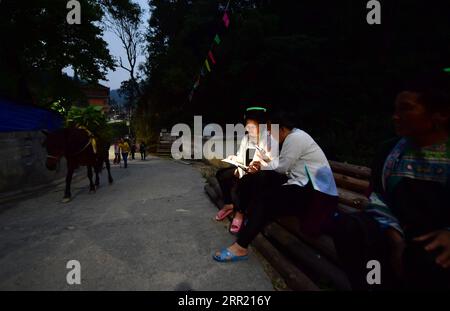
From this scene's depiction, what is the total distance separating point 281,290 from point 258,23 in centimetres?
1522

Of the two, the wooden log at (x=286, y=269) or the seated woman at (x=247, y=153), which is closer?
the wooden log at (x=286, y=269)

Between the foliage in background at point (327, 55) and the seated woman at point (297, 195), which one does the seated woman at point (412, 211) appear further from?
the foliage in background at point (327, 55)

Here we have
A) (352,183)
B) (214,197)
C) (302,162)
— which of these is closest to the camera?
(302,162)

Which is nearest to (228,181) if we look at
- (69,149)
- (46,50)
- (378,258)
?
(378,258)

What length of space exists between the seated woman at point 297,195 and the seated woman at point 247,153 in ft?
2.08

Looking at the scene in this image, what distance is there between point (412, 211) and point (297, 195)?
1.28 m

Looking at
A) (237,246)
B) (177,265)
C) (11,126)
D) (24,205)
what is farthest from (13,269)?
(11,126)

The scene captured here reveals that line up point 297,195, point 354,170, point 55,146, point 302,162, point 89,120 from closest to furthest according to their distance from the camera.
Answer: point 297,195 → point 302,162 → point 354,170 → point 55,146 → point 89,120

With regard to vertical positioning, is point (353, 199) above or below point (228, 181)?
below

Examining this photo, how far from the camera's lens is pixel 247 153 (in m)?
4.34

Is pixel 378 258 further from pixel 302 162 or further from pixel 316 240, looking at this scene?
pixel 302 162

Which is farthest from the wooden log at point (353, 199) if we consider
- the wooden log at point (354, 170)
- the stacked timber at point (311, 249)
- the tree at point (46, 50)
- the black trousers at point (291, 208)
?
the tree at point (46, 50)

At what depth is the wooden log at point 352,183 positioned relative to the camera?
12.3 feet

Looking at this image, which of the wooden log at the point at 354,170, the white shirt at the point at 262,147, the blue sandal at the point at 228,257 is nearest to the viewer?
the blue sandal at the point at 228,257
